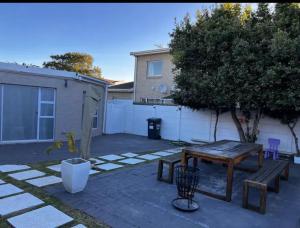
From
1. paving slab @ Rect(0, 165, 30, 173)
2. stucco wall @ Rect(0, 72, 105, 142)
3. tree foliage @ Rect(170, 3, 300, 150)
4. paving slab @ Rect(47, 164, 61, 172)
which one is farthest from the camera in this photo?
stucco wall @ Rect(0, 72, 105, 142)

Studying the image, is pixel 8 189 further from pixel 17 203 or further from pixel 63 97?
pixel 63 97

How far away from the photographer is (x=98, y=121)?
12.1 metres

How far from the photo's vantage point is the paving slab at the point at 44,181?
4.62 meters

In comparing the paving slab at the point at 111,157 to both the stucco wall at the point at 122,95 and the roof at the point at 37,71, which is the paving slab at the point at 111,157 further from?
the stucco wall at the point at 122,95

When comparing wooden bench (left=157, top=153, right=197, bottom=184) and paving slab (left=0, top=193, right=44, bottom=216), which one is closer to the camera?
paving slab (left=0, top=193, right=44, bottom=216)

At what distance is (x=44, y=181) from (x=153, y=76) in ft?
36.8

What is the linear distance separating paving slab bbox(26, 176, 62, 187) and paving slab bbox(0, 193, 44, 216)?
552 mm

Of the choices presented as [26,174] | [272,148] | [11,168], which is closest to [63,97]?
[11,168]

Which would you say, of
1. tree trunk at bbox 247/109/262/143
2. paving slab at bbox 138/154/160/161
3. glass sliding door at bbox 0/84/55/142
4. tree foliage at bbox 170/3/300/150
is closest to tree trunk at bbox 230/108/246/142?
tree foliage at bbox 170/3/300/150

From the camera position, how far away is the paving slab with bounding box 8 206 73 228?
121 inches

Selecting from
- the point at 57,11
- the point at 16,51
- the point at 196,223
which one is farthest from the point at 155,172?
the point at 16,51

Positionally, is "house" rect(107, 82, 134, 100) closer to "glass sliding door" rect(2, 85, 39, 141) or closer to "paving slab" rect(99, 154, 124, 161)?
"glass sliding door" rect(2, 85, 39, 141)

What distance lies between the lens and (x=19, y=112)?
8.55m

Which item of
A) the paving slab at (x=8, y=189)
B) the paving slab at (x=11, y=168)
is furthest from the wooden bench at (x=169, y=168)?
the paving slab at (x=11, y=168)
